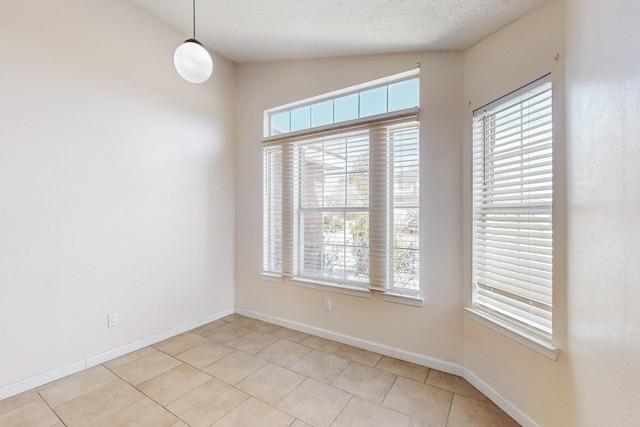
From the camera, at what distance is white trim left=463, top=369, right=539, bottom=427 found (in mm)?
1684

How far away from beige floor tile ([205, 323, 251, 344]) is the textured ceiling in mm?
3036

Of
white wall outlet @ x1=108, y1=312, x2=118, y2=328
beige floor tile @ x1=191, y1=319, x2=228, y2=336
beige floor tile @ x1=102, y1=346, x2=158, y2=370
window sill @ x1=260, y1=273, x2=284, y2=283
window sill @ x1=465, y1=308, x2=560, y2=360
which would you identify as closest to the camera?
window sill @ x1=465, y1=308, x2=560, y2=360

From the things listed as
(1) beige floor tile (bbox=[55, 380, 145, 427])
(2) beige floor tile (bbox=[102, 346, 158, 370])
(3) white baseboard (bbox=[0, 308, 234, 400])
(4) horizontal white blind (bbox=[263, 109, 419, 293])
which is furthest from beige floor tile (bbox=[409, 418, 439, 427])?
(3) white baseboard (bbox=[0, 308, 234, 400])

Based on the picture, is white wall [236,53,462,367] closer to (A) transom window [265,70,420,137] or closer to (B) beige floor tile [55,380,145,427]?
(A) transom window [265,70,420,137]

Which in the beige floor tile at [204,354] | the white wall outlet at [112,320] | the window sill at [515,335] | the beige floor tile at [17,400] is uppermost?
the window sill at [515,335]

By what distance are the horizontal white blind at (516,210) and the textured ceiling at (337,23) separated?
0.60m

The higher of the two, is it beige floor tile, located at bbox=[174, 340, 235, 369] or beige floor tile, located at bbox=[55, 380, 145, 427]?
beige floor tile, located at bbox=[55, 380, 145, 427]

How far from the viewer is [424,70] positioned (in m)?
2.35

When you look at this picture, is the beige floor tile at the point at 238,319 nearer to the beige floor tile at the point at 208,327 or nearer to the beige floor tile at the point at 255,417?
the beige floor tile at the point at 208,327

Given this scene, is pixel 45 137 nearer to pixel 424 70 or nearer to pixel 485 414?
pixel 424 70

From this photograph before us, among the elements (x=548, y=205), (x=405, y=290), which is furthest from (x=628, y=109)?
(x=405, y=290)

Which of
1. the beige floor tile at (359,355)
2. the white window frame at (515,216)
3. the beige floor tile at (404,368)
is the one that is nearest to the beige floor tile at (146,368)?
the beige floor tile at (359,355)

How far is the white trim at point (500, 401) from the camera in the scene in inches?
66.3

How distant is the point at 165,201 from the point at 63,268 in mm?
967
